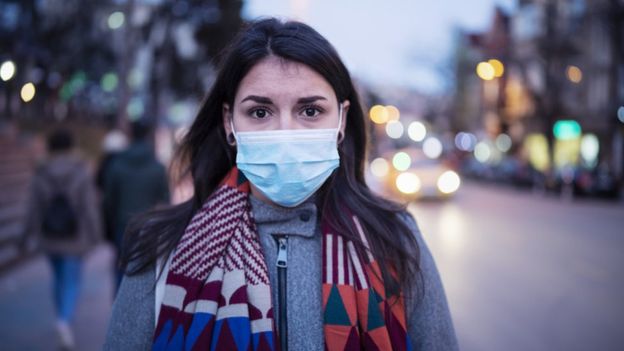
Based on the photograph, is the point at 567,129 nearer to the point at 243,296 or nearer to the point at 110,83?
the point at 110,83

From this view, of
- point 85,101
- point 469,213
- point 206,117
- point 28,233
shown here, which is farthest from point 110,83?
point 206,117

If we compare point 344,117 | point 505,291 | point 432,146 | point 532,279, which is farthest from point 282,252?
point 432,146

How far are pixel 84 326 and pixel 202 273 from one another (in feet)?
17.0

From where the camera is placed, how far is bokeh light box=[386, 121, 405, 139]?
210ft

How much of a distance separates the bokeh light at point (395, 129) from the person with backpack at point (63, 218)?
58097 millimetres

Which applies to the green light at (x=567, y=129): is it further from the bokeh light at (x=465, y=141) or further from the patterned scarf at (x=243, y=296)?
the patterned scarf at (x=243, y=296)

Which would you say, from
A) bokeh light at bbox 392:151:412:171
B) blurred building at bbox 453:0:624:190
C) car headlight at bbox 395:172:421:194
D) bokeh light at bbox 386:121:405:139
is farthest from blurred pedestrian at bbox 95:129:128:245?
bokeh light at bbox 386:121:405:139

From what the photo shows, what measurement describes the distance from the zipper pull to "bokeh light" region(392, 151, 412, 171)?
21.6 metres

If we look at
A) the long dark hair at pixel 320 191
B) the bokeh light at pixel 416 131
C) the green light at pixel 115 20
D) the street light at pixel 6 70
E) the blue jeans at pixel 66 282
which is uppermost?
the green light at pixel 115 20

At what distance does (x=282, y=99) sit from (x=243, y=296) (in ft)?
2.23

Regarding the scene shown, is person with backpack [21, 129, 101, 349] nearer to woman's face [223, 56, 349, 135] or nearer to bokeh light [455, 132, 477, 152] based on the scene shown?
woman's face [223, 56, 349, 135]

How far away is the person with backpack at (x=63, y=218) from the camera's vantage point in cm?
597

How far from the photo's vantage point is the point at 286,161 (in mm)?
2152

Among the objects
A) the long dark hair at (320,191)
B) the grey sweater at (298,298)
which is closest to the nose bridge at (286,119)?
the long dark hair at (320,191)
